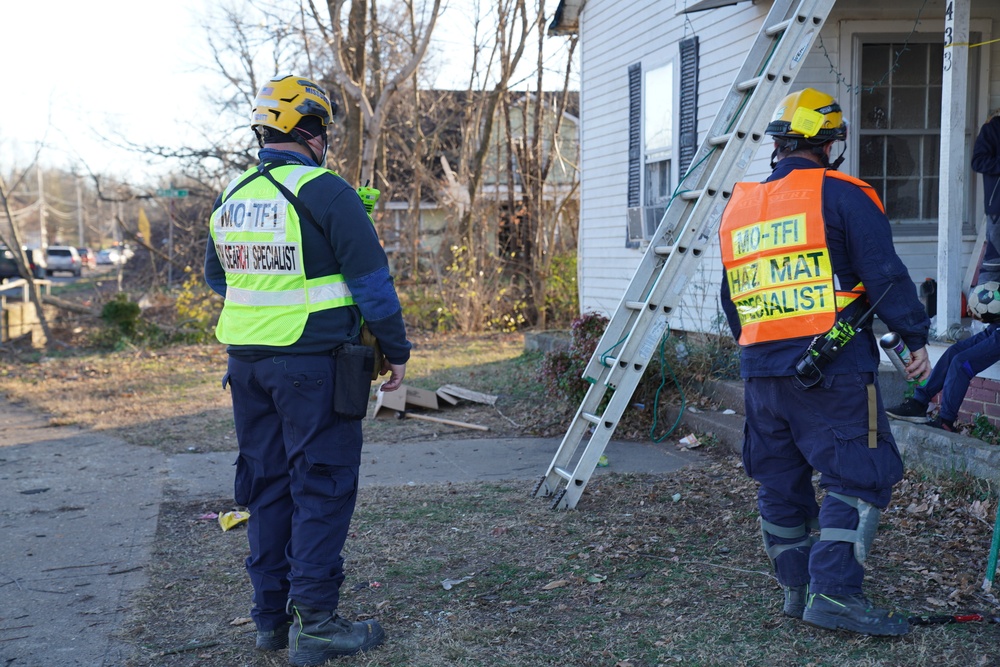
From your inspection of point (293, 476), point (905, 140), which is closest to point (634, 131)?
point (905, 140)

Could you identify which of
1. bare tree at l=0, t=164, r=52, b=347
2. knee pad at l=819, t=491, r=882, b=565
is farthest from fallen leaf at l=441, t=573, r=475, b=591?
bare tree at l=0, t=164, r=52, b=347

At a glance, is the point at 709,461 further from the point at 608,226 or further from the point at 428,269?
the point at 428,269

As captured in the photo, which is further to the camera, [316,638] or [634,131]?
[634,131]

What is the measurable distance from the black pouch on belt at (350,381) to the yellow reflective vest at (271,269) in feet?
0.58

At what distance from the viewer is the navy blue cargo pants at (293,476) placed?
3.47 meters

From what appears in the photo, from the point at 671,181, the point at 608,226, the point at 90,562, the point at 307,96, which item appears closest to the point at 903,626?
the point at 307,96

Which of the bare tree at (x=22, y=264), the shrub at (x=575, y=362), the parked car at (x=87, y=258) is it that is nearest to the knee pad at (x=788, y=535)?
the shrub at (x=575, y=362)

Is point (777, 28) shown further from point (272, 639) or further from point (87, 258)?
point (87, 258)

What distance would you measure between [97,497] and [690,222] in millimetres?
4208

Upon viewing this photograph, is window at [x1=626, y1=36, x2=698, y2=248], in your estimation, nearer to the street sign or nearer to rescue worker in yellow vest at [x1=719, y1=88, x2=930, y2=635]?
rescue worker in yellow vest at [x1=719, y1=88, x2=930, y2=635]

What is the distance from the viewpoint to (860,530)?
3549 mm

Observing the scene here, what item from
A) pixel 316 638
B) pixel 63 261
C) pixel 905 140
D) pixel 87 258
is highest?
pixel 905 140

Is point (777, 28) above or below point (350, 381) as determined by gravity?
above

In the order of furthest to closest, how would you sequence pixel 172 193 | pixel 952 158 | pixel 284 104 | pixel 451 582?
pixel 172 193, pixel 952 158, pixel 451 582, pixel 284 104
